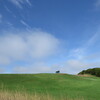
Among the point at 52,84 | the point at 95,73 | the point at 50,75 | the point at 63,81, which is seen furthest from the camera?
the point at 95,73

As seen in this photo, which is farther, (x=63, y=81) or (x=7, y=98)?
(x=63, y=81)

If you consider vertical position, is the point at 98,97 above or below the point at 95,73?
below

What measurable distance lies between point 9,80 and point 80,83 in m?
6.29

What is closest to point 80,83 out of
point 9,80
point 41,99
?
point 9,80

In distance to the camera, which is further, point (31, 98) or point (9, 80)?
point (9, 80)

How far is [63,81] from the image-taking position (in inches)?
907

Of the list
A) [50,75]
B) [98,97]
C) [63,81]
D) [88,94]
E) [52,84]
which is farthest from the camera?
[50,75]

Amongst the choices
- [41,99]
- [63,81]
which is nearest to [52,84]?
[63,81]

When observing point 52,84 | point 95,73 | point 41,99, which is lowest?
point 41,99

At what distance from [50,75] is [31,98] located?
1442 cm

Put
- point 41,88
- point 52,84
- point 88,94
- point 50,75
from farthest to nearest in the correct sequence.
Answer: point 50,75 < point 52,84 < point 41,88 < point 88,94

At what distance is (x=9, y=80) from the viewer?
22.7m

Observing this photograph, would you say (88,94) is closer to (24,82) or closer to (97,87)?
(97,87)

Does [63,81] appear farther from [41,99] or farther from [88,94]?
[41,99]
